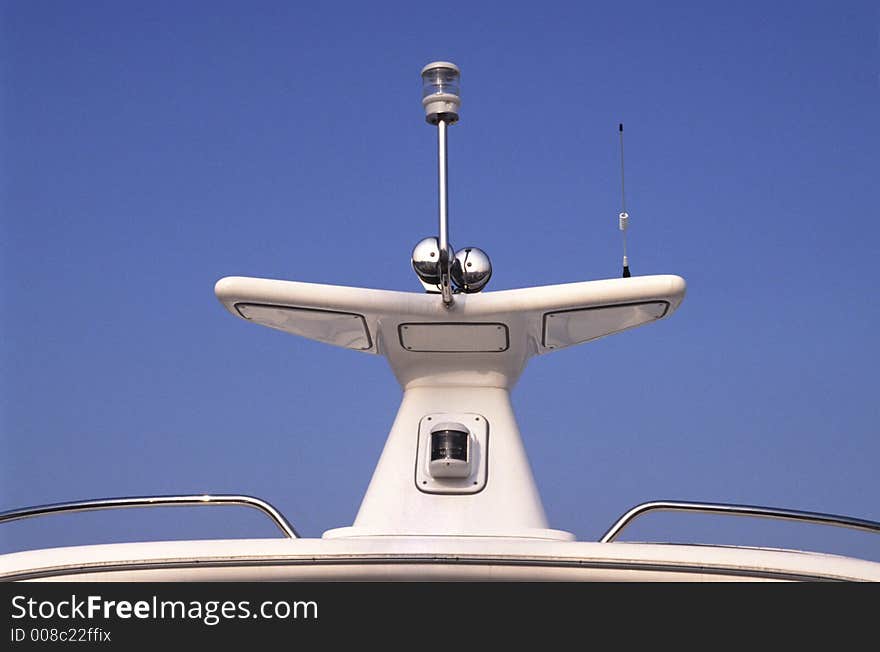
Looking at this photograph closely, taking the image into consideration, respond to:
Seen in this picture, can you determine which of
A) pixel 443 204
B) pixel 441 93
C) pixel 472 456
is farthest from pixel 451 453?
pixel 441 93

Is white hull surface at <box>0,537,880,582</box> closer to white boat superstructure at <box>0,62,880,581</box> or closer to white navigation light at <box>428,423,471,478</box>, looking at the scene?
white boat superstructure at <box>0,62,880,581</box>

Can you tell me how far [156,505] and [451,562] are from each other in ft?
4.32

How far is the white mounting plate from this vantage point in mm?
4391

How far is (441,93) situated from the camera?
4344 millimetres

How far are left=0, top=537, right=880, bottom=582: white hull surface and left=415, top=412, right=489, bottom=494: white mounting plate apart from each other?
1216mm

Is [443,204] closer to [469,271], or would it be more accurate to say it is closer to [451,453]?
[469,271]

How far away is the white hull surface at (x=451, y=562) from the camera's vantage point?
305 centimetres

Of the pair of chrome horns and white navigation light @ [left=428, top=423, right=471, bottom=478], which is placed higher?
the pair of chrome horns

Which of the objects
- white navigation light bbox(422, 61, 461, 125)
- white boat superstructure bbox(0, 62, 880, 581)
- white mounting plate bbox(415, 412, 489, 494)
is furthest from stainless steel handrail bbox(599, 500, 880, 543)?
white navigation light bbox(422, 61, 461, 125)

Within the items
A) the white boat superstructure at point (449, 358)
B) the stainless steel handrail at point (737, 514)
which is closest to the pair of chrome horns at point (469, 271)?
the white boat superstructure at point (449, 358)
